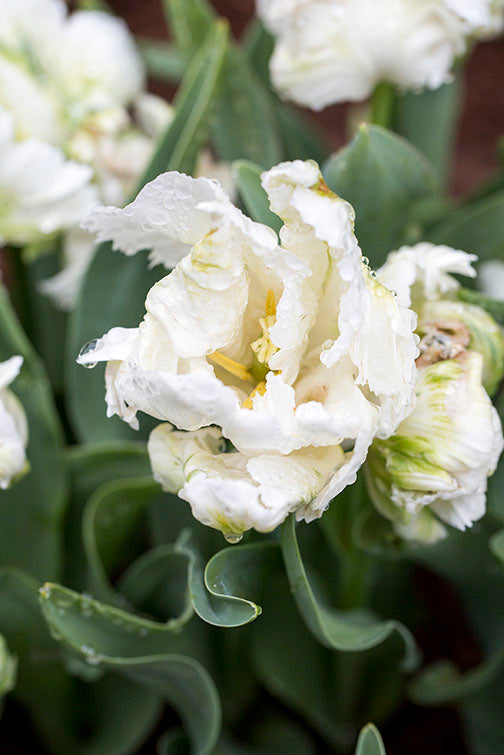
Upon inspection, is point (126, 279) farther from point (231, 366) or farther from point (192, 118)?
point (231, 366)

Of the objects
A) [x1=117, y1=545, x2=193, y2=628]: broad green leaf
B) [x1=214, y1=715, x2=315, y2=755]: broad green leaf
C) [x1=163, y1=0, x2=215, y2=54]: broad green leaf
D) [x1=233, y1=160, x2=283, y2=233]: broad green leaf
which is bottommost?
[x1=214, y1=715, x2=315, y2=755]: broad green leaf

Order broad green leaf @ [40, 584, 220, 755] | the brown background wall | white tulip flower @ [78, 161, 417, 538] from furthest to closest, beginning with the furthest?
1. the brown background wall
2. broad green leaf @ [40, 584, 220, 755]
3. white tulip flower @ [78, 161, 417, 538]

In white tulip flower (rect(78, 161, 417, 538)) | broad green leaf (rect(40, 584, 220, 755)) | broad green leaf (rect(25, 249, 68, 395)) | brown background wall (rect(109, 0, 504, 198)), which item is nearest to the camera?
white tulip flower (rect(78, 161, 417, 538))

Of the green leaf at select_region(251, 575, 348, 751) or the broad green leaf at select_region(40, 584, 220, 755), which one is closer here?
the broad green leaf at select_region(40, 584, 220, 755)

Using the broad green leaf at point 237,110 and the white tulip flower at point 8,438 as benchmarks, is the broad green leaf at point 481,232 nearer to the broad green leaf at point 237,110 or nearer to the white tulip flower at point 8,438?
the broad green leaf at point 237,110

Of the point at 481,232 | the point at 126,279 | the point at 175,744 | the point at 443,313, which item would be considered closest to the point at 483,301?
the point at 443,313

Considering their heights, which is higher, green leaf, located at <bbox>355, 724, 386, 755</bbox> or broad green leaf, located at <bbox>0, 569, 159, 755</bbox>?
green leaf, located at <bbox>355, 724, 386, 755</bbox>

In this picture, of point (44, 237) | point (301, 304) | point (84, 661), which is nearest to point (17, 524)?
point (84, 661)

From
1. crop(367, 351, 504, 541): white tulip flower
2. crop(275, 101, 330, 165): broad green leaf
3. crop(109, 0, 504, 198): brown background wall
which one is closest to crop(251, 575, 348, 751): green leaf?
crop(367, 351, 504, 541): white tulip flower

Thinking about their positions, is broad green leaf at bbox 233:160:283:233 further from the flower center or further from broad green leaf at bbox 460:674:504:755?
broad green leaf at bbox 460:674:504:755
